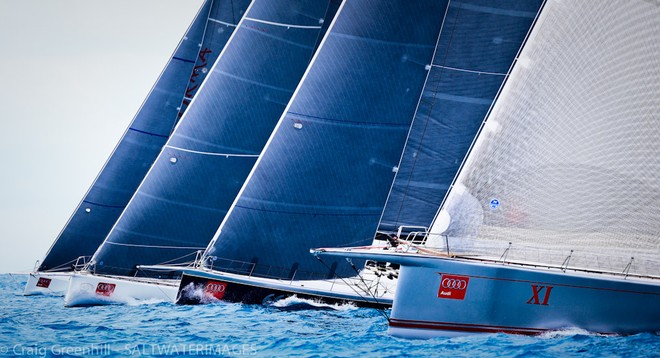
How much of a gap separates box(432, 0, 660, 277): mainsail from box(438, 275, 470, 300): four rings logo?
2.29 feet

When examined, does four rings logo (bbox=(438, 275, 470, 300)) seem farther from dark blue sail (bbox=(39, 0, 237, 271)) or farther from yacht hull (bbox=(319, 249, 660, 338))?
dark blue sail (bbox=(39, 0, 237, 271))

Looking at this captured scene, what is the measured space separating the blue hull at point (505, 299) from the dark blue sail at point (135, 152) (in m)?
10.7

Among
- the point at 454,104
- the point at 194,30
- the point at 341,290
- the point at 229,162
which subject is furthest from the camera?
the point at 194,30

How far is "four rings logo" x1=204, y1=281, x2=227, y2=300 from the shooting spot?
50.3ft

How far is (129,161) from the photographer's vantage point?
67.5ft

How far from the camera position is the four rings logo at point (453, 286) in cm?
1151

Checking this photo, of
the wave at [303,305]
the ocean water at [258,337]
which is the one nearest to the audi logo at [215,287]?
the ocean water at [258,337]

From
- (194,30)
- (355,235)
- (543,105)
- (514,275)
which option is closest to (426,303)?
(514,275)

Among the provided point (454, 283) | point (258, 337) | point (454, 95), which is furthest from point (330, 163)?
point (454, 283)

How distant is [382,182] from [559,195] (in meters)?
4.74

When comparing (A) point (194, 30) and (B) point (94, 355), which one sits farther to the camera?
(A) point (194, 30)

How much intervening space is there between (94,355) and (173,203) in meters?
6.83

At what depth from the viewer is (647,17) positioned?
11422 mm

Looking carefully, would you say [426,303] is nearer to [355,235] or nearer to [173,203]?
[355,235]
